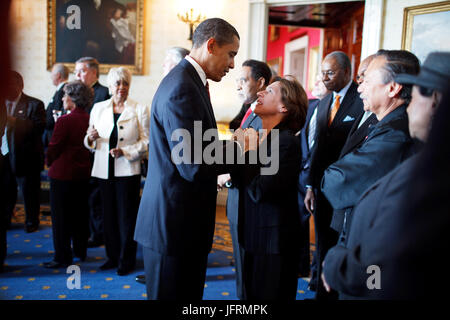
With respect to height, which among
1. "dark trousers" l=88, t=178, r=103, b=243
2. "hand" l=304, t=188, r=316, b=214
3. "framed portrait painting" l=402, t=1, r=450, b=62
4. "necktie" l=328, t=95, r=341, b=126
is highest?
"framed portrait painting" l=402, t=1, r=450, b=62

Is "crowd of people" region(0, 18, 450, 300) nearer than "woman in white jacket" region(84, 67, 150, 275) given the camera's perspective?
Yes

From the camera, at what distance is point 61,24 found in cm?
632

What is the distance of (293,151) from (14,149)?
364 cm

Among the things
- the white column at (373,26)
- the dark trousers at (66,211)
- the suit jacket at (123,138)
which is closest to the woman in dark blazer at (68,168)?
the dark trousers at (66,211)

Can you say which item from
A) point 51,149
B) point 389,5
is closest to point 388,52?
point 51,149

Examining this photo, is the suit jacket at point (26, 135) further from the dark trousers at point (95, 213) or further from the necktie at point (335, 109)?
the necktie at point (335, 109)

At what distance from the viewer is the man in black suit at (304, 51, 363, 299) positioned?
3.00m

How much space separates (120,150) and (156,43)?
3500mm

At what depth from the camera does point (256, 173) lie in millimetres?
2123

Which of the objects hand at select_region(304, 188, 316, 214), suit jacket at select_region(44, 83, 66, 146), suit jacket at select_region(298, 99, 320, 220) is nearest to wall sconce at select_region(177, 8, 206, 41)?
suit jacket at select_region(44, 83, 66, 146)

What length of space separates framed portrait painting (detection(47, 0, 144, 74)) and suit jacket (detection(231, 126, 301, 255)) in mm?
4763

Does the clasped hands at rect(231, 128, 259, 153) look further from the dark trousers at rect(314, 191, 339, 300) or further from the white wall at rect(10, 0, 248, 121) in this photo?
the white wall at rect(10, 0, 248, 121)

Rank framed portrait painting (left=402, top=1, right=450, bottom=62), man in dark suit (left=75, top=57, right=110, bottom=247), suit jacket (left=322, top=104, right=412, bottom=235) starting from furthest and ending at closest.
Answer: man in dark suit (left=75, top=57, right=110, bottom=247), framed portrait painting (left=402, top=1, right=450, bottom=62), suit jacket (left=322, top=104, right=412, bottom=235)
